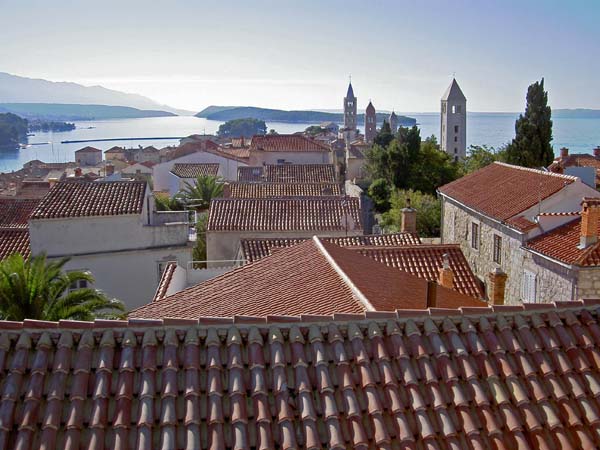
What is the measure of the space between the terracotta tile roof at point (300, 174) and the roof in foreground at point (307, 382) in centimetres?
3491

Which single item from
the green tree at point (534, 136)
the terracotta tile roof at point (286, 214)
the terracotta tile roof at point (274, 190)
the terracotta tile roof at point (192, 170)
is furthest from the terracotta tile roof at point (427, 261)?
the terracotta tile roof at point (192, 170)

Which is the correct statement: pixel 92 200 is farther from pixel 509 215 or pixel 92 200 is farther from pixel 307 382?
pixel 307 382

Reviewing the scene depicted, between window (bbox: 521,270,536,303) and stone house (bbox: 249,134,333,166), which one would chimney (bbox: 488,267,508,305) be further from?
stone house (bbox: 249,134,333,166)

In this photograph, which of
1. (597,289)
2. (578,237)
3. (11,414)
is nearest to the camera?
(11,414)

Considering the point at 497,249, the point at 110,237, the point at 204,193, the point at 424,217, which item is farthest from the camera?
the point at 204,193

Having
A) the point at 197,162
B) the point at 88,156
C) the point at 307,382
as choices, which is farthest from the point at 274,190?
the point at 88,156

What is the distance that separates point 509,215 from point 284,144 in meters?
43.5

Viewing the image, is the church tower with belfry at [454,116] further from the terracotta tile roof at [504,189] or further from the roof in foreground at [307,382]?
the roof in foreground at [307,382]

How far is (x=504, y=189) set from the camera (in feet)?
71.1

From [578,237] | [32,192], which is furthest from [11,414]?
[32,192]

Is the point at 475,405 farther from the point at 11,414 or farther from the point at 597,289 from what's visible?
the point at 597,289

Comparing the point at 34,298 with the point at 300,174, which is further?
the point at 300,174

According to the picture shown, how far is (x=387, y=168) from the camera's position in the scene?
51344 millimetres

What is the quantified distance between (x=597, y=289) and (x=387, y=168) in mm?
36871
